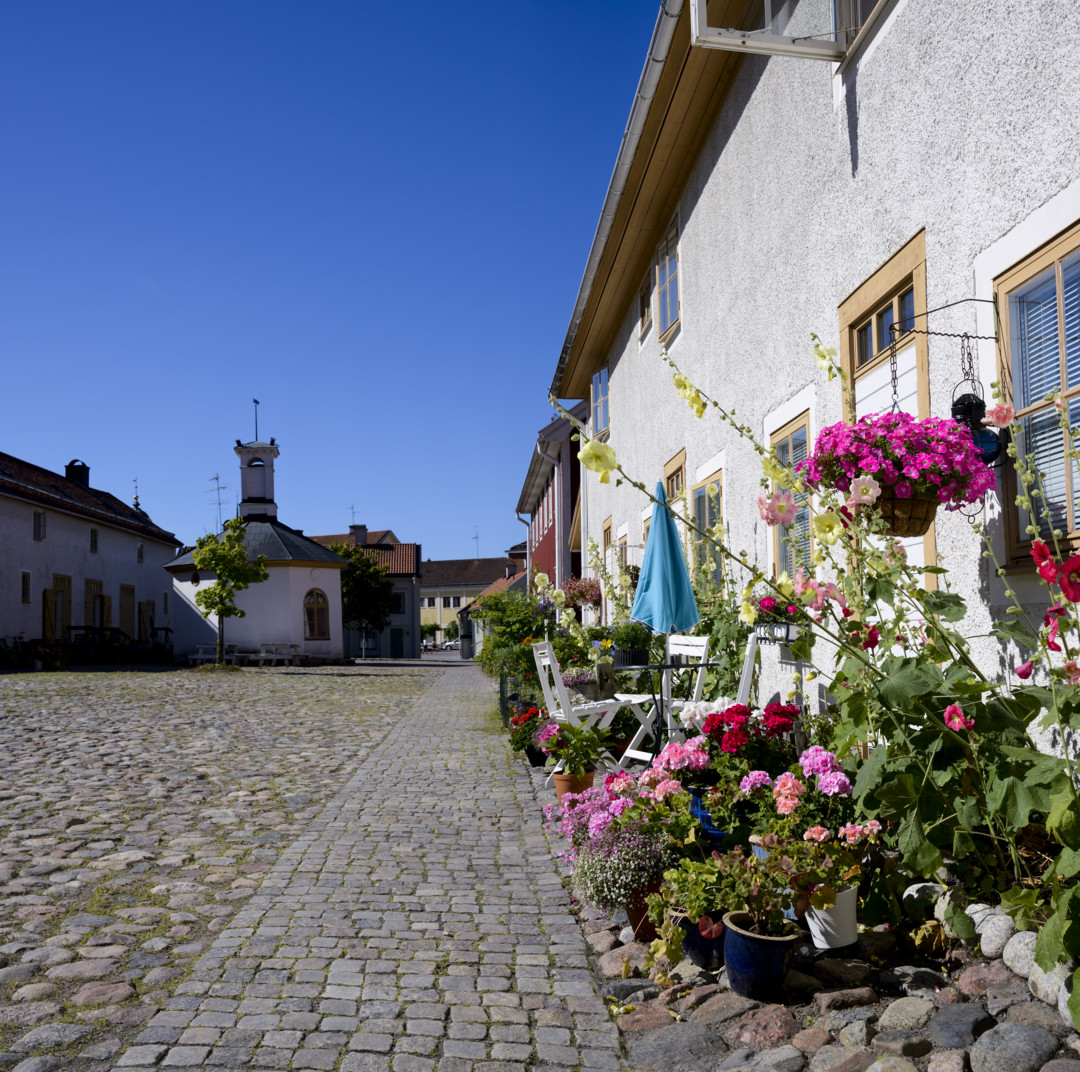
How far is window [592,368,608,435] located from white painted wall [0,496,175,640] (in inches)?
842

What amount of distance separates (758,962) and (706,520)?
5.94 metres

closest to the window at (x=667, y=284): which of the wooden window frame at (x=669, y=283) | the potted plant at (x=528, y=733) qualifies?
the wooden window frame at (x=669, y=283)

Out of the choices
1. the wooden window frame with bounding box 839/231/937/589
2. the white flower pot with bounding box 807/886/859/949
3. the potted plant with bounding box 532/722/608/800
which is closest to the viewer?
the white flower pot with bounding box 807/886/859/949

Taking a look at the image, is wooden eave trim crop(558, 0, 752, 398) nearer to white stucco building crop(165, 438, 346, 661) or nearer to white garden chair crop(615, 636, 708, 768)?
white garden chair crop(615, 636, 708, 768)

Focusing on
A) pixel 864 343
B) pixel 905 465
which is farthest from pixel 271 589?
pixel 905 465

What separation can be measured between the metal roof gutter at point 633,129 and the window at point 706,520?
1648mm

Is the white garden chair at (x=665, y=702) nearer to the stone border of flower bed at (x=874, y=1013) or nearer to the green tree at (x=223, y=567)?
the stone border of flower bed at (x=874, y=1013)

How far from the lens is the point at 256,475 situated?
3838 centimetres

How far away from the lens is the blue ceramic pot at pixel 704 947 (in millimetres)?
3484

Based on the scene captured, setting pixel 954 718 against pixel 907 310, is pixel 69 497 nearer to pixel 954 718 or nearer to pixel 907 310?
pixel 907 310

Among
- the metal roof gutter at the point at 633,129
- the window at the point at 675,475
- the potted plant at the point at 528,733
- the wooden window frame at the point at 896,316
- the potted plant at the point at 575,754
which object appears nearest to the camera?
the wooden window frame at the point at 896,316

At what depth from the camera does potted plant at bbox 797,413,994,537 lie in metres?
3.67

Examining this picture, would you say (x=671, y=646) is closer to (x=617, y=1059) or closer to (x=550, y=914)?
(x=550, y=914)

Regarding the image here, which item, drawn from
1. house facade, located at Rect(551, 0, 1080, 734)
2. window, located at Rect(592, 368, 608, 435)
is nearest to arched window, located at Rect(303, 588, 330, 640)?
window, located at Rect(592, 368, 608, 435)
